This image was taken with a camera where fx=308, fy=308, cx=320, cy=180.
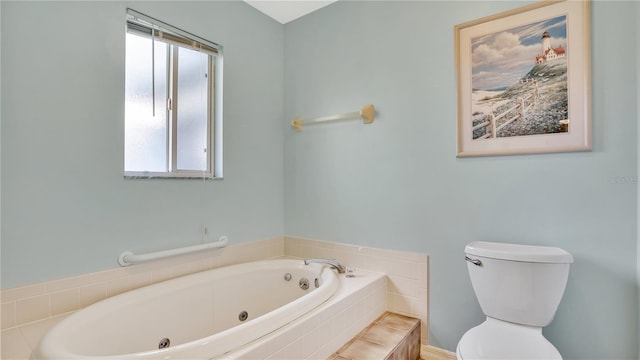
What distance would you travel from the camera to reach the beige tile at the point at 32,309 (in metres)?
1.27

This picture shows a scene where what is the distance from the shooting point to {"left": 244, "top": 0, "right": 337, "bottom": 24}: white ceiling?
222 cm

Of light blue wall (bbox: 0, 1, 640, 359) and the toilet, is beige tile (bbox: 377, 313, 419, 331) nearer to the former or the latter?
light blue wall (bbox: 0, 1, 640, 359)

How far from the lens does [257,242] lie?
227 cm

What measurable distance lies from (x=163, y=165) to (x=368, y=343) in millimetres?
1491

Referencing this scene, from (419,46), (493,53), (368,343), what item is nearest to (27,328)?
(368,343)

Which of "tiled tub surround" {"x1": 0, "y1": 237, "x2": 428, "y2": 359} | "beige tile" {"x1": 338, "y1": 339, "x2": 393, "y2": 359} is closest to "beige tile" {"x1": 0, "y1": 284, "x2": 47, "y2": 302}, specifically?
"tiled tub surround" {"x1": 0, "y1": 237, "x2": 428, "y2": 359}

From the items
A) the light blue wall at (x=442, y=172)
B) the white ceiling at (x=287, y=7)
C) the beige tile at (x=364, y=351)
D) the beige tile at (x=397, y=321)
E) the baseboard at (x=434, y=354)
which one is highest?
the white ceiling at (x=287, y=7)

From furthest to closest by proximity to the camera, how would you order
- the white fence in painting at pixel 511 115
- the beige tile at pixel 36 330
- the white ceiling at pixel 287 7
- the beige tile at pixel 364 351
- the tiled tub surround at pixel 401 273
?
1. the white ceiling at pixel 287 7
2. the tiled tub surround at pixel 401 273
3. the white fence in painting at pixel 511 115
4. the beige tile at pixel 364 351
5. the beige tile at pixel 36 330

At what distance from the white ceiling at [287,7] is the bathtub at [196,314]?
1850 millimetres

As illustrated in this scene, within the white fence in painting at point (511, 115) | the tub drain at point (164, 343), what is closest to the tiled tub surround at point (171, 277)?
the tub drain at point (164, 343)

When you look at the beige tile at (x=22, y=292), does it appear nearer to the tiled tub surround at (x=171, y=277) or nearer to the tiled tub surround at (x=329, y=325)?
the tiled tub surround at (x=171, y=277)

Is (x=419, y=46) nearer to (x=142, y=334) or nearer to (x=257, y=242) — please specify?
(x=257, y=242)

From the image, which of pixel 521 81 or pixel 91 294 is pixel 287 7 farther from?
pixel 91 294

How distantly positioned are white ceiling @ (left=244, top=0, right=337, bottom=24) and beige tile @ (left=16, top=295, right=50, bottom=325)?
2.13 meters
